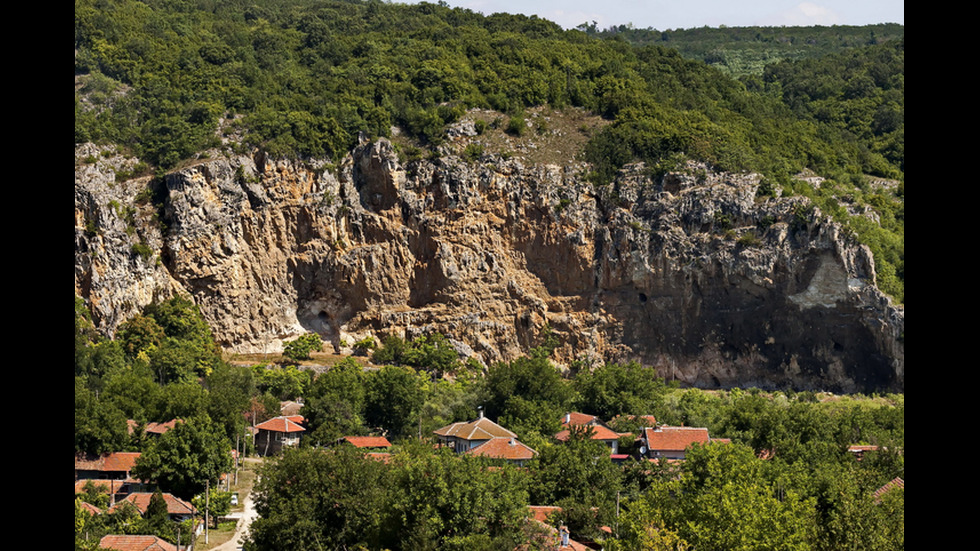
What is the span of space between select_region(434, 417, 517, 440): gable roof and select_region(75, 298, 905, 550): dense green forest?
1.09 metres

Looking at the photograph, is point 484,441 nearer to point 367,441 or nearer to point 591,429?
point 591,429

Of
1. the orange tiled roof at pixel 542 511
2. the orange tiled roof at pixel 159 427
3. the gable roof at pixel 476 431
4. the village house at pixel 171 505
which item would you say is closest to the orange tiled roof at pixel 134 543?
the village house at pixel 171 505

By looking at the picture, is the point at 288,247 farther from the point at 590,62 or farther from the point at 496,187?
the point at 590,62

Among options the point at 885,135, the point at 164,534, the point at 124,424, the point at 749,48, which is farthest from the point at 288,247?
the point at 749,48

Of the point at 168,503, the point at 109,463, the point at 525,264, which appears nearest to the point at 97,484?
the point at 109,463

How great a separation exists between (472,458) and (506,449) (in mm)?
11992

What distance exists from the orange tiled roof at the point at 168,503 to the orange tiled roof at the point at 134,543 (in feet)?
18.4

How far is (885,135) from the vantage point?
92.1 m

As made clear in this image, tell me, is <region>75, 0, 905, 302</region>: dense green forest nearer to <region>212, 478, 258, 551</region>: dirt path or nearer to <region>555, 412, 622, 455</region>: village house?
<region>555, 412, 622, 455</region>: village house

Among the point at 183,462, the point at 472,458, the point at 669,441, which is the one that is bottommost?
the point at 669,441

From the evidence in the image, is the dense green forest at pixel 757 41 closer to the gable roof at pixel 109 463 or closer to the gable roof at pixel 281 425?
the gable roof at pixel 281 425

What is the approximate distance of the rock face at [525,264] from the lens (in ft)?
223

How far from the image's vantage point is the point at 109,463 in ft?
136

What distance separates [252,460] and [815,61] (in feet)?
269
